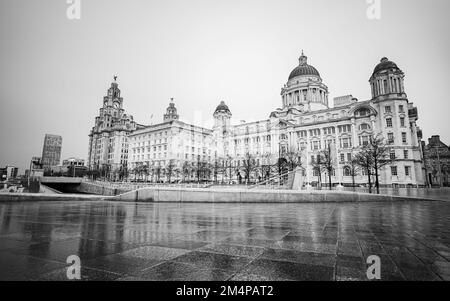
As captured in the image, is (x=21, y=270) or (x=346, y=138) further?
(x=346, y=138)

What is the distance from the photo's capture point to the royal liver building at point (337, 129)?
5284 cm

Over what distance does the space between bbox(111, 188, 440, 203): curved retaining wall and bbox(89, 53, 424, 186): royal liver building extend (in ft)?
78.7

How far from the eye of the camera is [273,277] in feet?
8.96

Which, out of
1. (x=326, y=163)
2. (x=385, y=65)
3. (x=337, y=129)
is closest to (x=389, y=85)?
(x=385, y=65)

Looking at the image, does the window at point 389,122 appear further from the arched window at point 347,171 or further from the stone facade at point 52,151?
the stone facade at point 52,151

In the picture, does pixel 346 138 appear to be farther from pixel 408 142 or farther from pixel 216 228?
pixel 216 228

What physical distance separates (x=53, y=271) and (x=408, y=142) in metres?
65.9

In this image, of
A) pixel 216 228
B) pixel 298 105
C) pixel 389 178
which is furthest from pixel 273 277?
pixel 298 105

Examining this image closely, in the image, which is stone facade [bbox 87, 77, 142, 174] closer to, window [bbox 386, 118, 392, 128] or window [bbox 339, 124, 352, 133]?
window [bbox 339, 124, 352, 133]

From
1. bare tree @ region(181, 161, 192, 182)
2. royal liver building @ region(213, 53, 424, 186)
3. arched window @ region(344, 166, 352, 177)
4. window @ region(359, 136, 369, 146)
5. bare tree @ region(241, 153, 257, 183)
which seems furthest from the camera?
bare tree @ region(181, 161, 192, 182)

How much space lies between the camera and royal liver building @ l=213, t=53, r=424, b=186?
52844mm

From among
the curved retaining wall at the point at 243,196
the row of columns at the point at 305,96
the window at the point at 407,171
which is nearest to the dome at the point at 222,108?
the row of columns at the point at 305,96

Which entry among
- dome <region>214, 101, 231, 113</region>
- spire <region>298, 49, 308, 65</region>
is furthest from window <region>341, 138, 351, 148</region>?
dome <region>214, 101, 231, 113</region>
